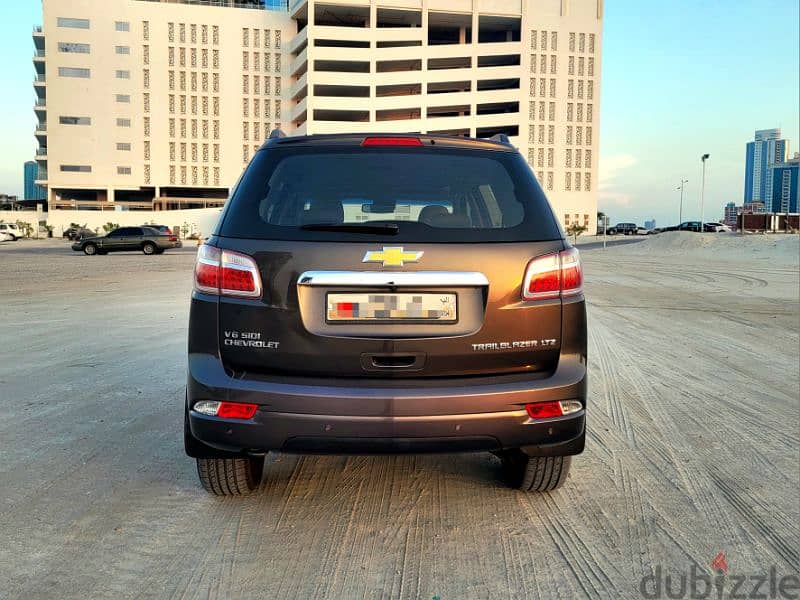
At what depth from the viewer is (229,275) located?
288 centimetres

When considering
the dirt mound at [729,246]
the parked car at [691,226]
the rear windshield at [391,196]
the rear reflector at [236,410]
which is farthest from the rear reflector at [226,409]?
the parked car at [691,226]

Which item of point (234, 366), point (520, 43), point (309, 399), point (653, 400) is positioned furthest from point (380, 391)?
point (520, 43)

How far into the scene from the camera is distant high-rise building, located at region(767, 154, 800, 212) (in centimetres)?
14990

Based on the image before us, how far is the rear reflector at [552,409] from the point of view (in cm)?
282

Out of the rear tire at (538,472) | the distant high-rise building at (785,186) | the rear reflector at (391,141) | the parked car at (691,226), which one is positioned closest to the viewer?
the rear reflector at (391,141)

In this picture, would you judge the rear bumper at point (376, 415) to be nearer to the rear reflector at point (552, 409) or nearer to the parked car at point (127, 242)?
the rear reflector at point (552, 409)

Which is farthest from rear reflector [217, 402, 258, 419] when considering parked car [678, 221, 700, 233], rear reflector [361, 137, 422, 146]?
parked car [678, 221, 700, 233]

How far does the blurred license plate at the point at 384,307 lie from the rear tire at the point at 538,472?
3.37 ft

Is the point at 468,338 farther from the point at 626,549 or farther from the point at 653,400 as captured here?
the point at 653,400

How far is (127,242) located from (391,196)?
38.0 m

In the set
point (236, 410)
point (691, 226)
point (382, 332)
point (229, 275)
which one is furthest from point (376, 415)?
point (691, 226)

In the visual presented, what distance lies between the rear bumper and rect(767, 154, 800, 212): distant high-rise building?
16253 centimetres

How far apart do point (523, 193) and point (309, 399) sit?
4.54 ft

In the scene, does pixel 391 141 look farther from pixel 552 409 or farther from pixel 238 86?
pixel 238 86
